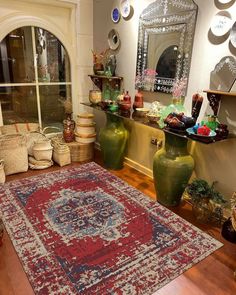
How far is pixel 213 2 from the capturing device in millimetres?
1921

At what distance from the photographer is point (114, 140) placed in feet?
9.61

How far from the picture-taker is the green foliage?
2.03 m

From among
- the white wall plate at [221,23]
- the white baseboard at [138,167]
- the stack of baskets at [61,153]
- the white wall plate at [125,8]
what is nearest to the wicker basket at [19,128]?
the stack of baskets at [61,153]

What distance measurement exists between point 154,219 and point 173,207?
34 centimetres

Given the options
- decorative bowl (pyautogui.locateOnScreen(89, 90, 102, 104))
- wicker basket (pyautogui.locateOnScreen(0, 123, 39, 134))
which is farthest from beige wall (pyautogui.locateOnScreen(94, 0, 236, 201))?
wicker basket (pyautogui.locateOnScreen(0, 123, 39, 134))

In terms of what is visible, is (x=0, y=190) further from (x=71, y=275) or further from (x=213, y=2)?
(x=213, y=2)

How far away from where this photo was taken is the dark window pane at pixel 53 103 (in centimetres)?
331

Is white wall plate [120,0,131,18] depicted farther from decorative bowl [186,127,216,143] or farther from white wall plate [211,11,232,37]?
decorative bowl [186,127,216,143]

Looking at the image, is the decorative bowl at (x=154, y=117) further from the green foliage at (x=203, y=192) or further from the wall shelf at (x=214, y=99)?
the green foliage at (x=203, y=192)

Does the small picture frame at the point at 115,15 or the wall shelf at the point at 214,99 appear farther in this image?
the small picture frame at the point at 115,15

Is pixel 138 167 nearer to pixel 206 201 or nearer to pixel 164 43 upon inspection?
pixel 206 201

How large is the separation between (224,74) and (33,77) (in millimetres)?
2378

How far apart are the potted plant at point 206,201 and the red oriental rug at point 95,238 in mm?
186

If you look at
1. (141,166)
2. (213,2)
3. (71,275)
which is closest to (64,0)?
(213,2)
